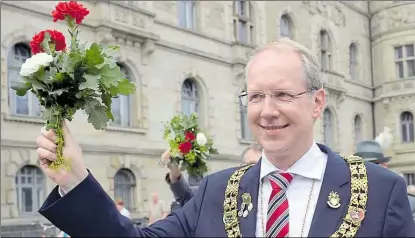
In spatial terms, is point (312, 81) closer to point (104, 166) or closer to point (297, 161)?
point (297, 161)

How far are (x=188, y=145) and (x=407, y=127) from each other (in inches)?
93.8

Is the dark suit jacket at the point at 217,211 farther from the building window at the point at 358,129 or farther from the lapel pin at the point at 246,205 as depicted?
the building window at the point at 358,129

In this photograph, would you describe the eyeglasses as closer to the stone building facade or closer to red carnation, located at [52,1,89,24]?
red carnation, located at [52,1,89,24]

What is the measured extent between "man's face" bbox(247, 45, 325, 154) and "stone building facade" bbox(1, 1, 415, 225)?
A: 11.0ft

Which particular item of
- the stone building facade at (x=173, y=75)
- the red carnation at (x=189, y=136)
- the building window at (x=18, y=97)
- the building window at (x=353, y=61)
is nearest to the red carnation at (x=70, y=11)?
the stone building facade at (x=173, y=75)

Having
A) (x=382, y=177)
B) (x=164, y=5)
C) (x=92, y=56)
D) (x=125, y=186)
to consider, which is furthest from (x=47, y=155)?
(x=164, y=5)

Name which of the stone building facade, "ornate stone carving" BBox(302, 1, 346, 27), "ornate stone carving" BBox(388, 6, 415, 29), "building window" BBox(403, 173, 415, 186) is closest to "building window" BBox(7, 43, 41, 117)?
the stone building facade

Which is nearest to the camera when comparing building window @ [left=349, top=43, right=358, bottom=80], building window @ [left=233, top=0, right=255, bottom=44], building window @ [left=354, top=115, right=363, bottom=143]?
building window @ [left=354, top=115, right=363, bottom=143]

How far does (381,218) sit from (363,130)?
13.1ft

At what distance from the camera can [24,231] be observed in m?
12.7

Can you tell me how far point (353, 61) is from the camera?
625cm

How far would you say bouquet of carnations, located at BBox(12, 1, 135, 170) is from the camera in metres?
2.32

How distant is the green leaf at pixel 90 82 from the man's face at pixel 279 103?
560 millimetres

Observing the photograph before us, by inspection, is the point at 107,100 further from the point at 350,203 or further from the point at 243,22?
the point at 243,22
